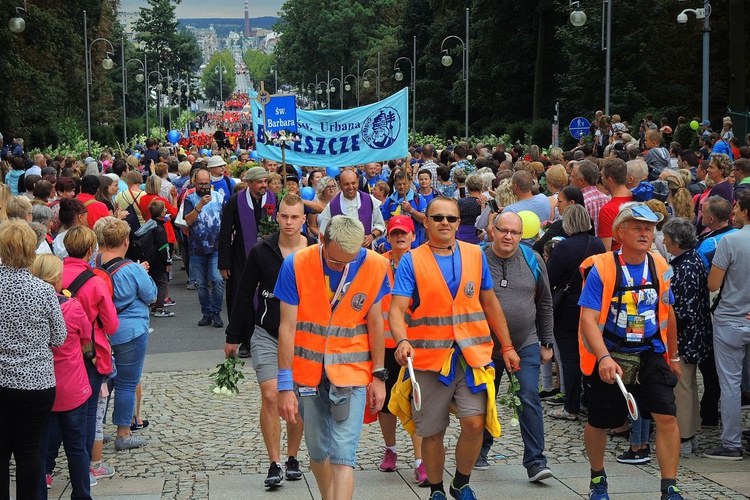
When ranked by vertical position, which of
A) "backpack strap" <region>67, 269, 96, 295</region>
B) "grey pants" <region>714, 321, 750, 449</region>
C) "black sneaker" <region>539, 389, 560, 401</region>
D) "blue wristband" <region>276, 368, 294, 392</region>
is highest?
"backpack strap" <region>67, 269, 96, 295</region>

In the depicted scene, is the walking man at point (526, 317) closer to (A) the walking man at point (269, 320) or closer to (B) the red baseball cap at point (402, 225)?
(B) the red baseball cap at point (402, 225)

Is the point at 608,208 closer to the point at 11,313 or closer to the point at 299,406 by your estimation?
the point at 299,406

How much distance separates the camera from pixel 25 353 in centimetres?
589

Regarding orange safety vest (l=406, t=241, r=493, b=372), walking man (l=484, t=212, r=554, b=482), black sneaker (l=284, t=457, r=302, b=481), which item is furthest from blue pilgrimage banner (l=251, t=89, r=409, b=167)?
orange safety vest (l=406, t=241, r=493, b=372)

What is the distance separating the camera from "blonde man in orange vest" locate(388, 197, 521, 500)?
6316 mm

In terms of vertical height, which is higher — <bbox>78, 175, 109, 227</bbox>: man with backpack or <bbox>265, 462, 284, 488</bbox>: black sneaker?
<bbox>78, 175, 109, 227</bbox>: man with backpack

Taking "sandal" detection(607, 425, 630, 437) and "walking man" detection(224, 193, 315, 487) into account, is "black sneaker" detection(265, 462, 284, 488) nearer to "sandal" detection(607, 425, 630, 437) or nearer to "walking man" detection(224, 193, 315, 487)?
"walking man" detection(224, 193, 315, 487)

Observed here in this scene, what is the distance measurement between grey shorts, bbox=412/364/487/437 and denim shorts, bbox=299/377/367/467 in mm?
594

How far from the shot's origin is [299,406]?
6.10 metres

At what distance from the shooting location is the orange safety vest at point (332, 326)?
5.81 meters

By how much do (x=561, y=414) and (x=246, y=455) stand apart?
9.02 feet

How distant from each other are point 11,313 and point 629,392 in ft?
11.7

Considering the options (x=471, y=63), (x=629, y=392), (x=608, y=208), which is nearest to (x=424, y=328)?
(x=629, y=392)

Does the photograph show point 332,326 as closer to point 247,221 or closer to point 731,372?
point 731,372
